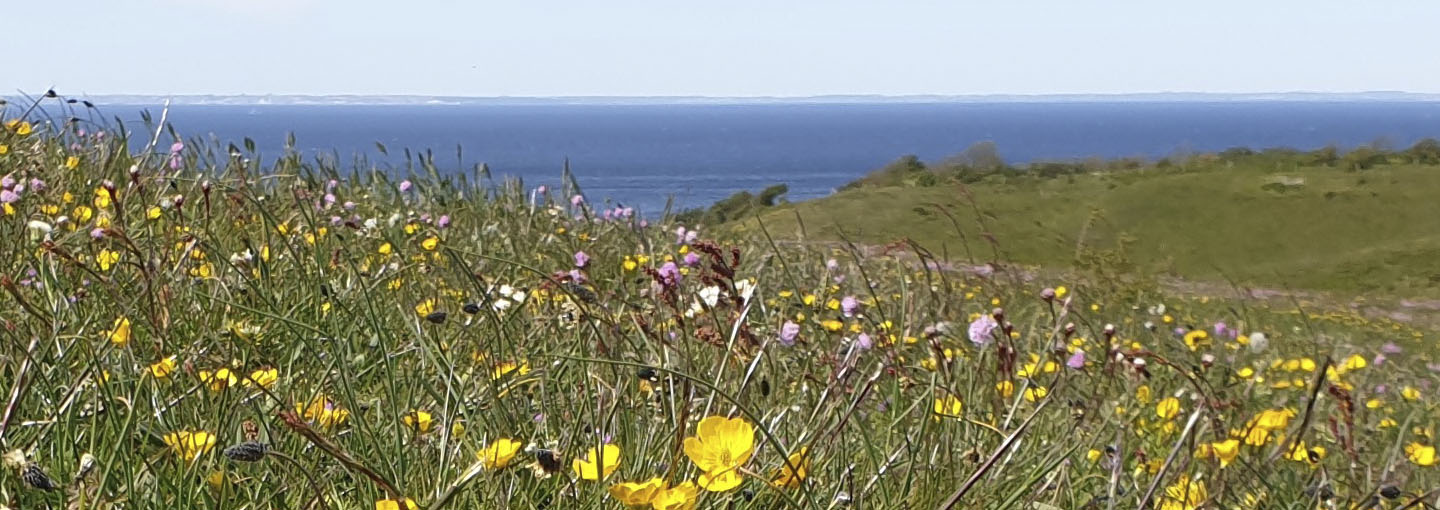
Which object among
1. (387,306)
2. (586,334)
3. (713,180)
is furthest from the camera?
(713,180)

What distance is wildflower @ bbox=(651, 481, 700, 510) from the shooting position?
153 cm

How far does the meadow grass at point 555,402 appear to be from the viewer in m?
1.79

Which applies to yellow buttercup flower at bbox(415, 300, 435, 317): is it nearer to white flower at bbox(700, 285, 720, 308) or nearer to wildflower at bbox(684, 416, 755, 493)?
white flower at bbox(700, 285, 720, 308)

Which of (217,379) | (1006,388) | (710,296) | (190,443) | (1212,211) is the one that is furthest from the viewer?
(1212,211)

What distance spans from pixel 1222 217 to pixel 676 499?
2147cm

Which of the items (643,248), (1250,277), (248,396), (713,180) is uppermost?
(248,396)

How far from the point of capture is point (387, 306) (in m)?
3.21

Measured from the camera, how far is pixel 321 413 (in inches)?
80.4

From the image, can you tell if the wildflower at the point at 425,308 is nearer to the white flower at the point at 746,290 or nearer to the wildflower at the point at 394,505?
the white flower at the point at 746,290

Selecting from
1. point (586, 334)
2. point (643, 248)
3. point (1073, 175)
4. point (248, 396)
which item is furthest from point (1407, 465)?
point (1073, 175)

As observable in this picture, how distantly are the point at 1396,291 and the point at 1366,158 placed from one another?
30.5ft

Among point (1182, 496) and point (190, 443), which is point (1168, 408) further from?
point (190, 443)

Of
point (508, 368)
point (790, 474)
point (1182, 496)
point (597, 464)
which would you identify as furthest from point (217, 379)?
point (1182, 496)

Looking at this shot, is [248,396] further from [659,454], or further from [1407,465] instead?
[1407,465]
